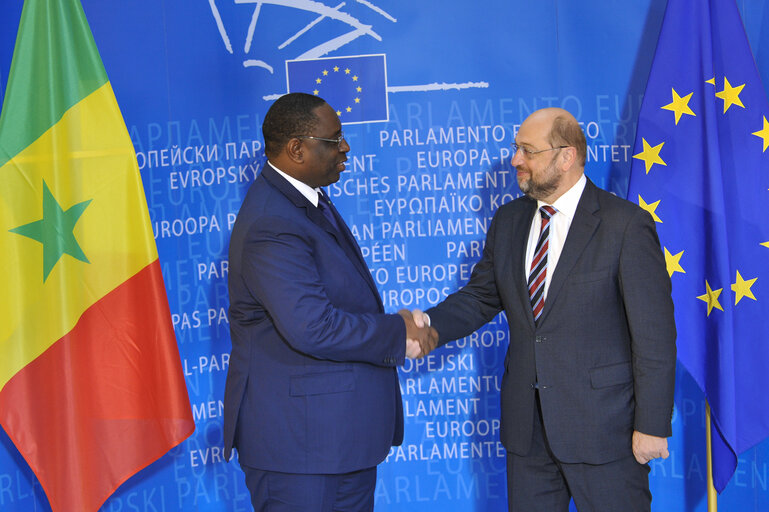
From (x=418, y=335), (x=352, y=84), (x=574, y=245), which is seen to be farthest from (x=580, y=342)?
(x=352, y=84)

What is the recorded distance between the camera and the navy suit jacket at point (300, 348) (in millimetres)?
2104

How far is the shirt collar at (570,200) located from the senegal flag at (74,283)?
173 centimetres

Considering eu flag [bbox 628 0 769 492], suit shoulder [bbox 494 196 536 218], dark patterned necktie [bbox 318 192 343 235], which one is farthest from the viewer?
eu flag [bbox 628 0 769 492]

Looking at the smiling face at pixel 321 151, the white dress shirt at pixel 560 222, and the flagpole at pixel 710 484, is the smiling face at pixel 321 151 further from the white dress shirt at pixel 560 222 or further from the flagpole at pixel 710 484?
the flagpole at pixel 710 484

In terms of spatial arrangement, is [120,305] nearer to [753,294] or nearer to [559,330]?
[559,330]

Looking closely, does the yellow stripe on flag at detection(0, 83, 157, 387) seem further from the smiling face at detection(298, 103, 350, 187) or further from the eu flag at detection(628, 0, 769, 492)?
the eu flag at detection(628, 0, 769, 492)

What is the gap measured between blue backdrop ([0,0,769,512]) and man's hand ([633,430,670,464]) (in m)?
1.26

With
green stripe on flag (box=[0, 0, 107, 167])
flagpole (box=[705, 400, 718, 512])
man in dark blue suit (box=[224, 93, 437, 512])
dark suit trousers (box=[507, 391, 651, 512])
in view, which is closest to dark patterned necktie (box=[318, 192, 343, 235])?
man in dark blue suit (box=[224, 93, 437, 512])

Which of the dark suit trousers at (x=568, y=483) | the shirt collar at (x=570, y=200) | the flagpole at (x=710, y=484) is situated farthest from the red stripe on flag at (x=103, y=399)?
the flagpole at (x=710, y=484)

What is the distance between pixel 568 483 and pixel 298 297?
1.11 m

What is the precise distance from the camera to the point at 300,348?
2.11 m

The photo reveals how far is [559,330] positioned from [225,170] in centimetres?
192

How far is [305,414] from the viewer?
84.8 inches

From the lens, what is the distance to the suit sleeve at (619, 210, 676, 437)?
7.29 ft
